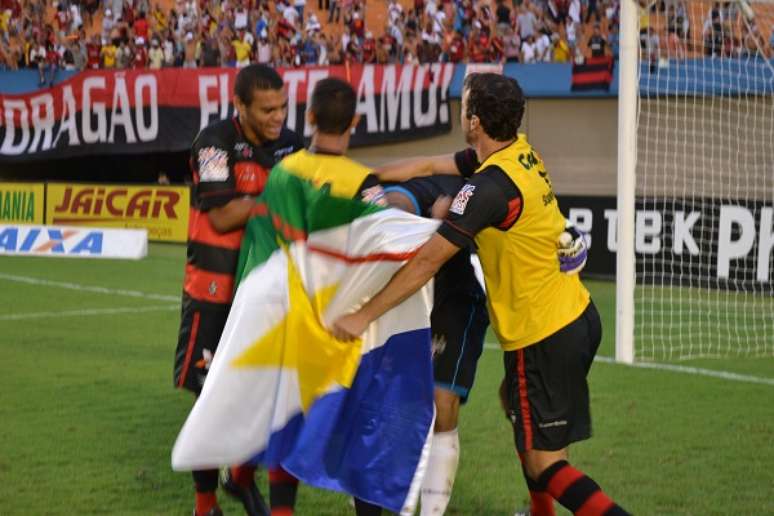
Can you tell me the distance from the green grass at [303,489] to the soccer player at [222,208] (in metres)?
0.82

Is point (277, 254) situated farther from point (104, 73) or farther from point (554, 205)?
point (104, 73)

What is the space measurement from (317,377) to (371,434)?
0.29 metres

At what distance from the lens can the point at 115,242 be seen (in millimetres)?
18844

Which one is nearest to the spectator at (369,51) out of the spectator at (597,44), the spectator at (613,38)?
the spectator at (597,44)

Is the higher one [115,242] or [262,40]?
[262,40]

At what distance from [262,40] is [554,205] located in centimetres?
2175

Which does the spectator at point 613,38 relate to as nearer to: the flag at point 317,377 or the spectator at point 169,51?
the spectator at point 169,51

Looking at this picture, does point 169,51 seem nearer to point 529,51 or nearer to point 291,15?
point 291,15

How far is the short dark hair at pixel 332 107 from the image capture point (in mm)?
4293

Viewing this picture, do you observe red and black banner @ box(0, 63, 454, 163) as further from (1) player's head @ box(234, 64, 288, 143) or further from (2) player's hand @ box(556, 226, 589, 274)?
(2) player's hand @ box(556, 226, 589, 274)

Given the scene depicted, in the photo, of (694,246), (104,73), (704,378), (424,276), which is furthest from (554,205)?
(104,73)

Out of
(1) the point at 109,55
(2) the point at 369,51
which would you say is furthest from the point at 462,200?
(1) the point at 109,55

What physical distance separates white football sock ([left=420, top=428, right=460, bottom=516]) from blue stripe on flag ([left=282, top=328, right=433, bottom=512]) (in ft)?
1.93

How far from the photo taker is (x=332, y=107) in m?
4.29
